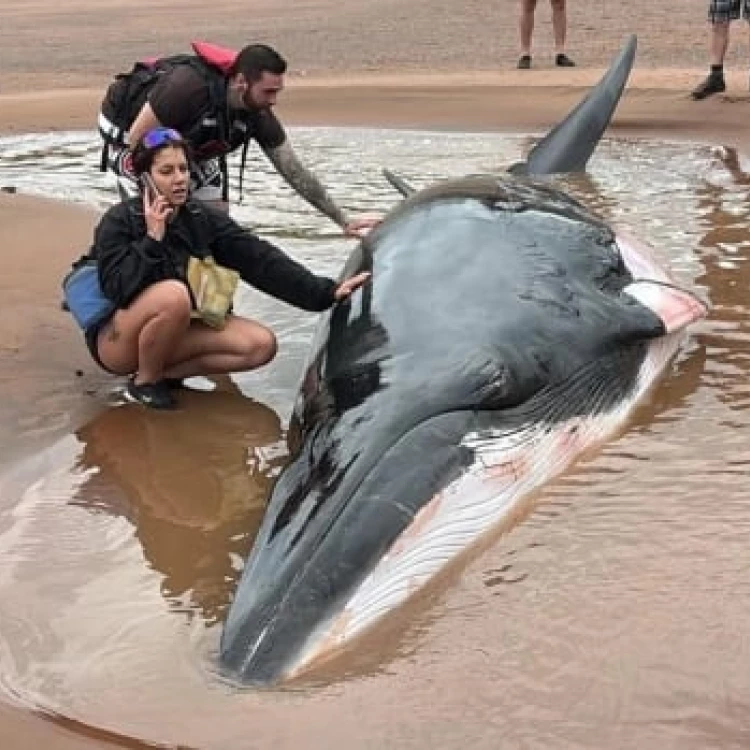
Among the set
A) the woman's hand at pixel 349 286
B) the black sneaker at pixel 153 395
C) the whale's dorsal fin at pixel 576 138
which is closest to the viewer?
the woman's hand at pixel 349 286

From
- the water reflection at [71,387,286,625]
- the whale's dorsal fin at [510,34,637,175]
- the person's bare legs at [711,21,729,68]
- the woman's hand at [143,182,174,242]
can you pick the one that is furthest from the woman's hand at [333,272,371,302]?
the person's bare legs at [711,21,729,68]

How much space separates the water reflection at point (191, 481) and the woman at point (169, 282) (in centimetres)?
19

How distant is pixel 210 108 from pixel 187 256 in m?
1.23

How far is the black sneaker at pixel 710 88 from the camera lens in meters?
15.1

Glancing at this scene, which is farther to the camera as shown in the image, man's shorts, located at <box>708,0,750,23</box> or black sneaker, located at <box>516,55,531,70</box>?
black sneaker, located at <box>516,55,531,70</box>

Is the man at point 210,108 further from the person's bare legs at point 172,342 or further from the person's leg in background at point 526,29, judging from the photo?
the person's leg in background at point 526,29

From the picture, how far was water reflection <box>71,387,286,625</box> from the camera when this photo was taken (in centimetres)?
495

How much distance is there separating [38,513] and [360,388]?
4.59 ft

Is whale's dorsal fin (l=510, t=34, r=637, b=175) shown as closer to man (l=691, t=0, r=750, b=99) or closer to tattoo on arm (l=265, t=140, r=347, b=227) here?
tattoo on arm (l=265, t=140, r=347, b=227)

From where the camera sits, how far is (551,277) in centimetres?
610

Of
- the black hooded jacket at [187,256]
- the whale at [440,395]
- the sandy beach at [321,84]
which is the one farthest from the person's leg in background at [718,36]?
the black hooded jacket at [187,256]

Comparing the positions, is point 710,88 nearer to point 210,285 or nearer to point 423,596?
point 210,285

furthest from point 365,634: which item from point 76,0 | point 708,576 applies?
point 76,0

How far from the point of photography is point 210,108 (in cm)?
738
